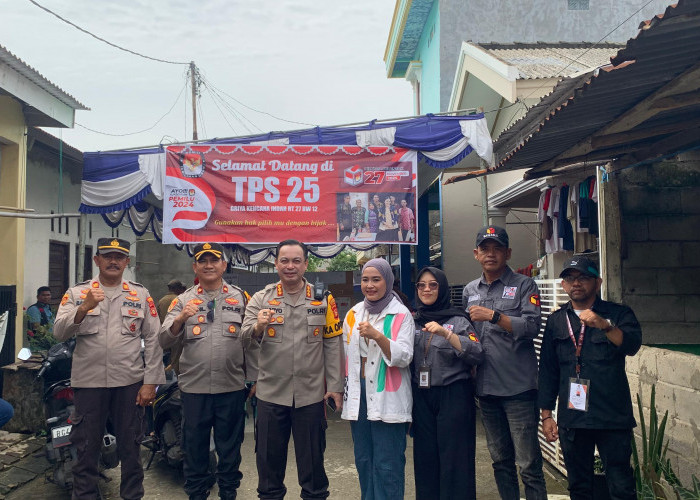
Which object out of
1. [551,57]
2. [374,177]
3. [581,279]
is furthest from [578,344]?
[551,57]

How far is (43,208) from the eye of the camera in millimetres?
9273

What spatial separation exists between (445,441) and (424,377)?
392 millimetres

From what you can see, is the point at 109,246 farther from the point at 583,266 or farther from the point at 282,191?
the point at 282,191

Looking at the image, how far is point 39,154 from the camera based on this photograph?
29.9ft

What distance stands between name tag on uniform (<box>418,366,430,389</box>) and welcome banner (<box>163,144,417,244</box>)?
4.18 m

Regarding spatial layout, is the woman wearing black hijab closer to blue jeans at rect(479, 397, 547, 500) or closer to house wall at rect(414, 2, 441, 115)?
blue jeans at rect(479, 397, 547, 500)

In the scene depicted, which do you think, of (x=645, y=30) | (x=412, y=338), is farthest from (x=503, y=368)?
(x=645, y=30)

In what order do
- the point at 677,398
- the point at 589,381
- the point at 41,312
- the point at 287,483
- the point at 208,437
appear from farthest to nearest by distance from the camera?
1. the point at 41,312
2. the point at 287,483
3. the point at 208,437
4. the point at 677,398
5. the point at 589,381

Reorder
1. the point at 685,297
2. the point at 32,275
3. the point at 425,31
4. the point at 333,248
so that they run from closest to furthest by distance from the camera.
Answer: the point at 685,297, the point at 32,275, the point at 333,248, the point at 425,31

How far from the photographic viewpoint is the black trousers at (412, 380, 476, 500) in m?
3.54

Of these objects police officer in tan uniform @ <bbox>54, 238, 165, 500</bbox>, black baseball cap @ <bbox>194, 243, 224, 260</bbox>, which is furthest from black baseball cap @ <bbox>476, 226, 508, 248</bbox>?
police officer in tan uniform @ <bbox>54, 238, 165, 500</bbox>

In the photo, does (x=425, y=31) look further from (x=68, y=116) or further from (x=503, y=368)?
(x=503, y=368)

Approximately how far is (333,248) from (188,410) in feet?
29.2

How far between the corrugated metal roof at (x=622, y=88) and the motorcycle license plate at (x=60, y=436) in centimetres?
406
